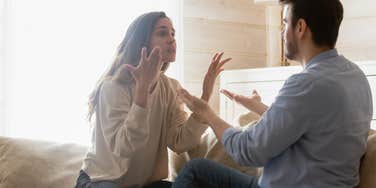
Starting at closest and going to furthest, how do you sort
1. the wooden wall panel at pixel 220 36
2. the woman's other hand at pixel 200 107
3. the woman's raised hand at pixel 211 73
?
the woman's other hand at pixel 200 107 → the woman's raised hand at pixel 211 73 → the wooden wall panel at pixel 220 36

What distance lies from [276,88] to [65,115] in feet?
3.50

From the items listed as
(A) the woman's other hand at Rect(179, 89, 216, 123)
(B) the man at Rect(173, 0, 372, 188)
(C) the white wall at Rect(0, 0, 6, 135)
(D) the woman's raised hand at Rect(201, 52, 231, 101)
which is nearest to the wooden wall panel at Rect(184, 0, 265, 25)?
(C) the white wall at Rect(0, 0, 6, 135)

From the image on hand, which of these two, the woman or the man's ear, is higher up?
the man's ear

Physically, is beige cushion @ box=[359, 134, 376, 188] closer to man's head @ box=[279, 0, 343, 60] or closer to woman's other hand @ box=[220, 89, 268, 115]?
man's head @ box=[279, 0, 343, 60]

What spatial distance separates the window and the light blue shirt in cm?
155

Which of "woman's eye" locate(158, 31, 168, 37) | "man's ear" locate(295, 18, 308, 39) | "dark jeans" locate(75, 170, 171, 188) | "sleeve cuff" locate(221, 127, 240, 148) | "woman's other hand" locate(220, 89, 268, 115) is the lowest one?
"dark jeans" locate(75, 170, 171, 188)

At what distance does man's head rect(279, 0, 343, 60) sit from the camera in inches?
58.7

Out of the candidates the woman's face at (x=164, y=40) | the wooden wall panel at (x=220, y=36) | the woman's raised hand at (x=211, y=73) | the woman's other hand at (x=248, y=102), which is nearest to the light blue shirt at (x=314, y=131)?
the woman's other hand at (x=248, y=102)

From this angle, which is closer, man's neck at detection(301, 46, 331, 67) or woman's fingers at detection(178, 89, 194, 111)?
man's neck at detection(301, 46, 331, 67)

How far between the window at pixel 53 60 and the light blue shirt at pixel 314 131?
1546mm

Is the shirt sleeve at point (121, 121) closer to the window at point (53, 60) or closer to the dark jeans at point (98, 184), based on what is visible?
the dark jeans at point (98, 184)

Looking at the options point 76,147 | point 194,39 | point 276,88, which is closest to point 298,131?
point 76,147

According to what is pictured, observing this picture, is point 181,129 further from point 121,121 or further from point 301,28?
point 301,28

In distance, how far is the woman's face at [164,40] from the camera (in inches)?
81.4
